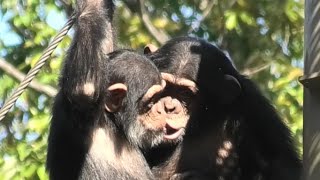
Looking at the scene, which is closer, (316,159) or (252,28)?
(316,159)

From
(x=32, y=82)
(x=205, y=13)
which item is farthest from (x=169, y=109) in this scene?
(x=205, y=13)

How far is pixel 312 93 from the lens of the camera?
2.66 metres

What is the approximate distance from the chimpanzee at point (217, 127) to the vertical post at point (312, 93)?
54.0 inches

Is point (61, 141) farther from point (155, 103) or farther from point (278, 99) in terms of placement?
point (278, 99)

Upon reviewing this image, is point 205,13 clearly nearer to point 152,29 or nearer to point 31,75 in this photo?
point 152,29

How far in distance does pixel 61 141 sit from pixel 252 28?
4.26 metres

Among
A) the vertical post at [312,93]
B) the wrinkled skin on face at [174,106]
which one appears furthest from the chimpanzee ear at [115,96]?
the vertical post at [312,93]

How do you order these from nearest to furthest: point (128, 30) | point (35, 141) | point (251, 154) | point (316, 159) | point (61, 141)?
point (316, 159)
point (61, 141)
point (251, 154)
point (35, 141)
point (128, 30)

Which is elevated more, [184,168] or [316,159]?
[316,159]

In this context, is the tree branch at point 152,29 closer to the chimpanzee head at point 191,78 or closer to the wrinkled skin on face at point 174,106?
Answer: the chimpanzee head at point 191,78

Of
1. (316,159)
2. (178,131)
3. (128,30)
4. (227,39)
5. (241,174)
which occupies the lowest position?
(227,39)

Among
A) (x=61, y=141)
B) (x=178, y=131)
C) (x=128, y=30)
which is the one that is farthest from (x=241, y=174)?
(x=128, y=30)

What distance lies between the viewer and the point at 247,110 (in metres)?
4.16

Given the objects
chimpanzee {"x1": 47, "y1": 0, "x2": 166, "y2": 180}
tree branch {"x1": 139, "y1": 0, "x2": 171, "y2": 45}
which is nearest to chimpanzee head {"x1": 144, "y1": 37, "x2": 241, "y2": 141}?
chimpanzee {"x1": 47, "y1": 0, "x2": 166, "y2": 180}
